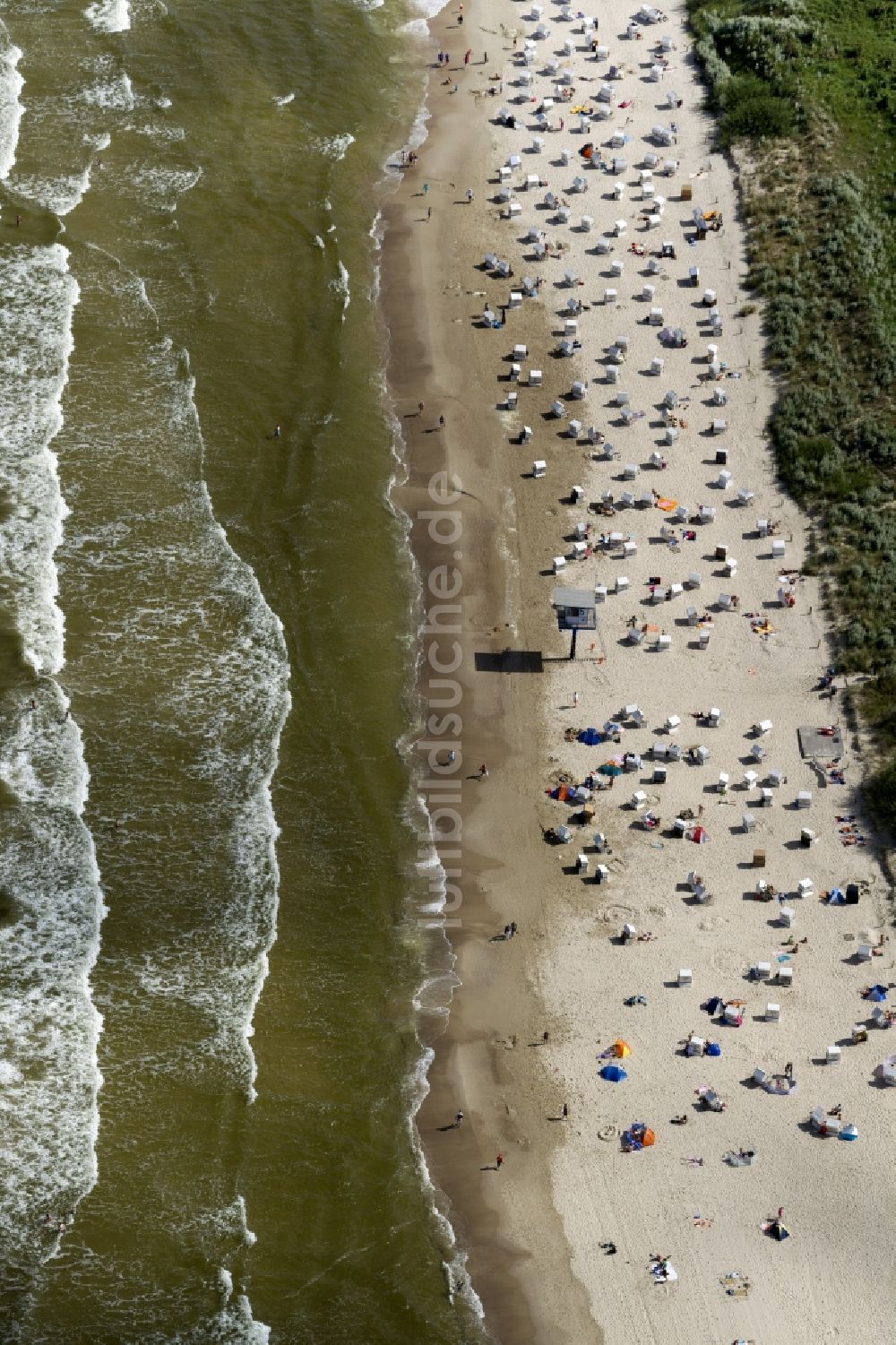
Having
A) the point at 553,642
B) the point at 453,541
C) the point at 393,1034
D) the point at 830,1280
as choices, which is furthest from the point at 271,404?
the point at 830,1280

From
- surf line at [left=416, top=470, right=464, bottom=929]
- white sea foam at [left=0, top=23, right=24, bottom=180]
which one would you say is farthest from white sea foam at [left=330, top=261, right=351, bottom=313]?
white sea foam at [left=0, top=23, right=24, bottom=180]

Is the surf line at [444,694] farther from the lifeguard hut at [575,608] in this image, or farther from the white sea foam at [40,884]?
the white sea foam at [40,884]

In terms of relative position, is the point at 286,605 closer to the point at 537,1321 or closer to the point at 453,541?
the point at 453,541

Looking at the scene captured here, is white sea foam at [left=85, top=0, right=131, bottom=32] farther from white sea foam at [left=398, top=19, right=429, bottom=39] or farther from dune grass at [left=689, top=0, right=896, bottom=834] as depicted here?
dune grass at [left=689, top=0, right=896, bottom=834]

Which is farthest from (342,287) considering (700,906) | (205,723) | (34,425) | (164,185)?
(700,906)

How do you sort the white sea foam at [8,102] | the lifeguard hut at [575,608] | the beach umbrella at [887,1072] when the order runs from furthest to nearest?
the white sea foam at [8,102]
the lifeguard hut at [575,608]
the beach umbrella at [887,1072]

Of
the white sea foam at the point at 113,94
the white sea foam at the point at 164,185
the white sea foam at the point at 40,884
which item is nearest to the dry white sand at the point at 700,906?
the white sea foam at the point at 40,884
